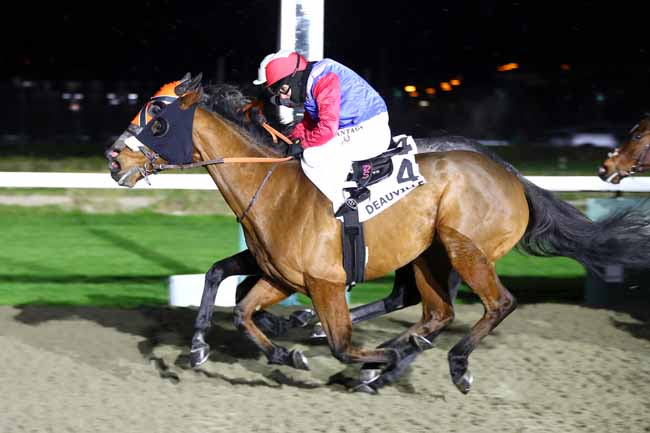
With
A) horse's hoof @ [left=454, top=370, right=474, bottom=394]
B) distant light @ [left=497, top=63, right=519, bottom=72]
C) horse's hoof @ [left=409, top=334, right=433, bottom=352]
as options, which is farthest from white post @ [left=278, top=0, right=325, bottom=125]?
distant light @ [left=497, top=63, right=519, bottom=72]

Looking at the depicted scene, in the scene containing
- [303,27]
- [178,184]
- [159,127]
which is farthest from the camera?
[178,184]

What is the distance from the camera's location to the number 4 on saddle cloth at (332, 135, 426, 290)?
4.65 meters

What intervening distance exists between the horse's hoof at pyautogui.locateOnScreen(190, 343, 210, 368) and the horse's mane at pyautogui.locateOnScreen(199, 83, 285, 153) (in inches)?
44.1

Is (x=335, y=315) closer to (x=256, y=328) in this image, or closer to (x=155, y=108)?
(x=256, y=328)

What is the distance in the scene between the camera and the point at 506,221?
492 centimetres

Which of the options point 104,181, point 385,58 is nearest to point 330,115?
point 104,181

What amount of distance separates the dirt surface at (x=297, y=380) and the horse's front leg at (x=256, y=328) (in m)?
0.15

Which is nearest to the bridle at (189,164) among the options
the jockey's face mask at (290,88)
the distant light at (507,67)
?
the jockey's face mask at (290,88)

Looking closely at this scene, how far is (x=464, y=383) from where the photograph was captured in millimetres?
4688

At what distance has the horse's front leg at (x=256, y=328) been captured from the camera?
192 inches

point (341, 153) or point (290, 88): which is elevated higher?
point (290, 88)

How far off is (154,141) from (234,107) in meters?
0.50

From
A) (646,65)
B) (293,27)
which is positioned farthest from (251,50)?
(293,27)

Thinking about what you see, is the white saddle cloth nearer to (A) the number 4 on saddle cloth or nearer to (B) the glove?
(A) the number 4 on saddle cloth
